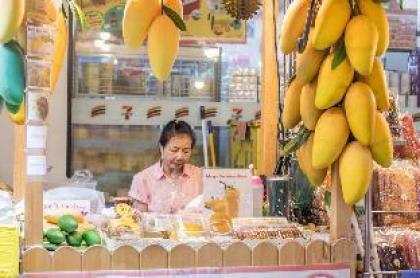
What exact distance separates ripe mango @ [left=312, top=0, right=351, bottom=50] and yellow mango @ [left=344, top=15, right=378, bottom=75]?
4cm

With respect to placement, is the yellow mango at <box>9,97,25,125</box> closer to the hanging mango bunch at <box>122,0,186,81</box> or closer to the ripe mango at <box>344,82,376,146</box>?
the hanging mango bunch at <box>122,0,186,81</box>

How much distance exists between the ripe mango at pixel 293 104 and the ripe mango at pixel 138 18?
458mm

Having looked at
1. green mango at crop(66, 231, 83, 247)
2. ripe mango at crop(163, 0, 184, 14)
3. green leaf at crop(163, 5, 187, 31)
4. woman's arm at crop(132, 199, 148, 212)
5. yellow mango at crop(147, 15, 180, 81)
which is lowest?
woman's arm at crop(132, 199, 148, 212)

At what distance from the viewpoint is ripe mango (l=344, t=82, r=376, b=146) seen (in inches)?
66.7

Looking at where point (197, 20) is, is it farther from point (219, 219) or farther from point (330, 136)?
point (330, 136)

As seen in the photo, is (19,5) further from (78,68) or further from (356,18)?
(78,68)

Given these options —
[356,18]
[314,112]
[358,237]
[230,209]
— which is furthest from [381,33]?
[230,209]

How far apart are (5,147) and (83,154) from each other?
633mm

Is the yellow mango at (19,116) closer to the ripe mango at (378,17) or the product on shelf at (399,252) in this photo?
the ripe mango at (378,17)

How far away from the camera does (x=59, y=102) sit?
514 centimetres

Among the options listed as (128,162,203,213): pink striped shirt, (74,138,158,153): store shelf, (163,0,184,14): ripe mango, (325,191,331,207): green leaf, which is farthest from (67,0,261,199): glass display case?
(163,0,184,14): ripe mango

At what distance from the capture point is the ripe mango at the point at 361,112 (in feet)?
5.56

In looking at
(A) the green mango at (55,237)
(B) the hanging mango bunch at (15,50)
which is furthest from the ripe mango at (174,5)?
(A) the green mango at (55,237)

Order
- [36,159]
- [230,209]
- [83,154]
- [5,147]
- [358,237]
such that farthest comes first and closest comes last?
[83,154] → [5,147] → [230,209] → [358,237] → [36,159]
